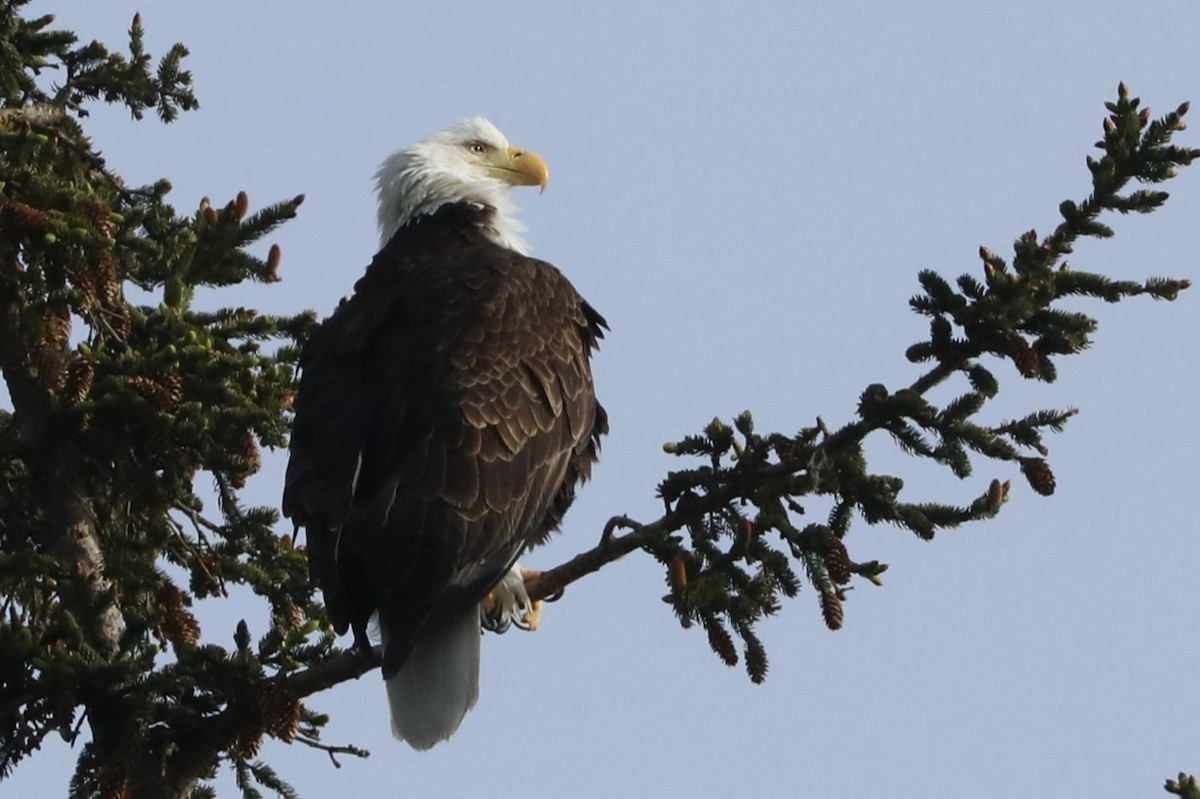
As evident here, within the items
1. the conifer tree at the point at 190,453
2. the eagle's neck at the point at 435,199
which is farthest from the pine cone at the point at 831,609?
the eagle's neck at the point at 435,199

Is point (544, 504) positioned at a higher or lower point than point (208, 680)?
higher

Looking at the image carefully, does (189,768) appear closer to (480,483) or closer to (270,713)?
(270,713)

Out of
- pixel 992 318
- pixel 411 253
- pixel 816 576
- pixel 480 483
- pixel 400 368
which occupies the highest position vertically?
pixel 411 253

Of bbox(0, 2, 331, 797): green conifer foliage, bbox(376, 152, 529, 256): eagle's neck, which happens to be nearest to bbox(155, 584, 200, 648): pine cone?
bbox(0, 2, 331, 797): green conifer foliage

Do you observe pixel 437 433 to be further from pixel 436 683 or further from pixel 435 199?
pixel 435 199

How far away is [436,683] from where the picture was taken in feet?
19.6

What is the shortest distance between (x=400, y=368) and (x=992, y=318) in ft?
7.03

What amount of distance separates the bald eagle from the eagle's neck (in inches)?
32.4

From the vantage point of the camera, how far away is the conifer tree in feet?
16.3

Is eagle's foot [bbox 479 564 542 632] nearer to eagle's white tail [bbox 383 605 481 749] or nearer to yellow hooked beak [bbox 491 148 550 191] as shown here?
eagle's white tail [bbox 383 605 481 749]

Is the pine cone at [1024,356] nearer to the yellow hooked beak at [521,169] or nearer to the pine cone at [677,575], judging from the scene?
the pine cone at [677,575]

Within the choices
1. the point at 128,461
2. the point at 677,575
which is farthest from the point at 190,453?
the point at 677,575

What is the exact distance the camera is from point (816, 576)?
501 centimetres

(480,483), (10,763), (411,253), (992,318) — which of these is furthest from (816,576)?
(411,253)
